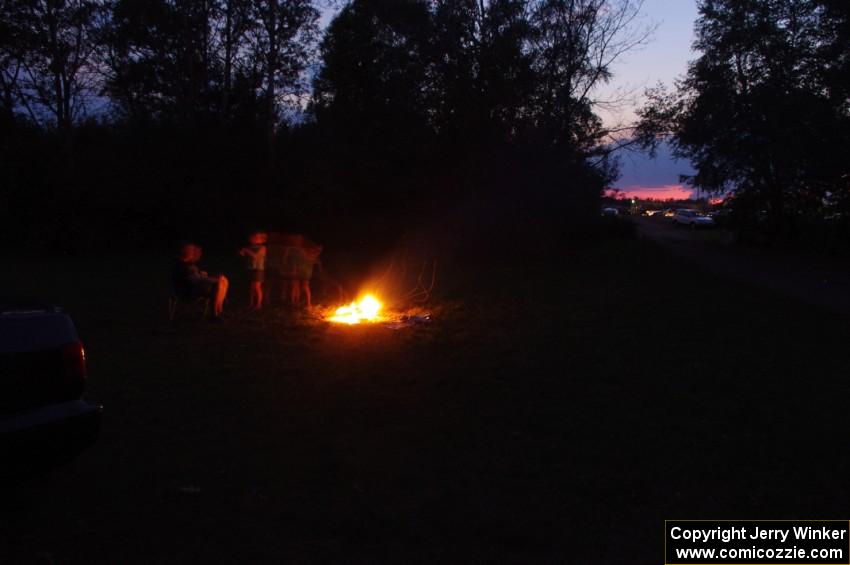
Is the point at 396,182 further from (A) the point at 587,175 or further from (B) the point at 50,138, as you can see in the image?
(B) the point at 50,138

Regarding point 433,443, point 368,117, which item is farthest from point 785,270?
point 433,443

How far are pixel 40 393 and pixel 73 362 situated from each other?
24 centimetres

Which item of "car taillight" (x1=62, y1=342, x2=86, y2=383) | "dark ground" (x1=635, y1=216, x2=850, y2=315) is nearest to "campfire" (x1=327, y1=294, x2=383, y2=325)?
"car taillight" (x1=62, y1=342, x2=86, y2=383)

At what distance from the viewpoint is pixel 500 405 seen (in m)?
5.84

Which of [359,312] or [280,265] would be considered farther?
[280,265]

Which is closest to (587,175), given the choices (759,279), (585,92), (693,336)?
(585,92)

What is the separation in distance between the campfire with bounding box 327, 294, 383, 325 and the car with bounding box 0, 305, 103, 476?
5848 millimetres

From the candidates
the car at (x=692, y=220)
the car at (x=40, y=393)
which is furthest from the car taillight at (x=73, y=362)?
the car at (x=692, y=220)

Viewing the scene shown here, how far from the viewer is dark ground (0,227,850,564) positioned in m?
3.62

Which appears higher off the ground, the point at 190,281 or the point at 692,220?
the point at 692,220

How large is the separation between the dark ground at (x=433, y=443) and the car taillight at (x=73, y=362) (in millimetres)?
→ 754

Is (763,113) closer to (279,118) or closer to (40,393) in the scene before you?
(279,118)

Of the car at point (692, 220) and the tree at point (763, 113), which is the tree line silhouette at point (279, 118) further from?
the car at point (692, 220)

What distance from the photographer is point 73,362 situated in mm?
3742
